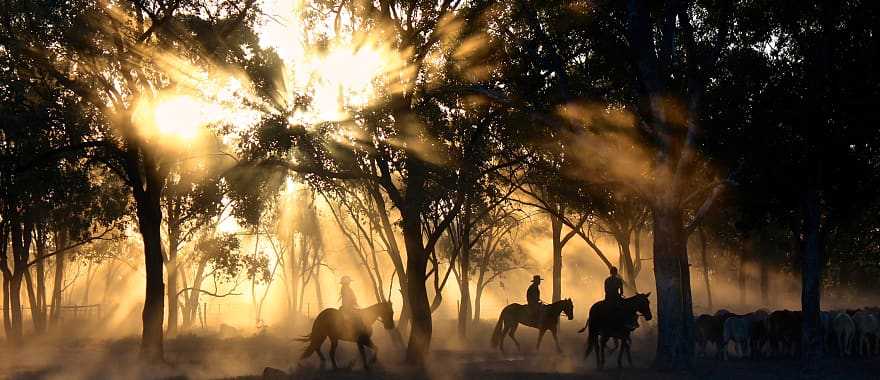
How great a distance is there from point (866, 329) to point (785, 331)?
2742mm

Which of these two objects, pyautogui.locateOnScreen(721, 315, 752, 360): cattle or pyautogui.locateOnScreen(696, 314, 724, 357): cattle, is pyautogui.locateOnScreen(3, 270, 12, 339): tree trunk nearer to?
pyautogui.locateOnScreen(696, 314, 724, 357): cattle

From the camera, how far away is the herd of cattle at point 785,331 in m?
30.6

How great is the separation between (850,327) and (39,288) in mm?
43408

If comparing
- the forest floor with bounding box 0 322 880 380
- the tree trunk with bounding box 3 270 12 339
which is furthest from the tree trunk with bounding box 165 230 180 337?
the tree trunk with bounding box 3 270 12 339

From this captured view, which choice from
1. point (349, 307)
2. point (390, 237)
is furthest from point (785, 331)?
point (390, 237)

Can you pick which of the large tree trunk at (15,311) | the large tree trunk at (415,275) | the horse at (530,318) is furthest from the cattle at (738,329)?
the large tree trunk at (15,311)

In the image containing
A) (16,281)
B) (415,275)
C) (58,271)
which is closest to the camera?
(415,275)

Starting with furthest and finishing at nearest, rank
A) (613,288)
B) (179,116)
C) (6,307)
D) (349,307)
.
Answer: (6,307) < (179,116) < (349,307) < (613,288)

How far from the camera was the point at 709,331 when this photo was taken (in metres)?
31.7

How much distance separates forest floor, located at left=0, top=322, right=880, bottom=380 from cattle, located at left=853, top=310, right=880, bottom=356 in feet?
6.19

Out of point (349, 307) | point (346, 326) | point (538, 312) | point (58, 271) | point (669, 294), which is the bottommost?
point (346, 326)

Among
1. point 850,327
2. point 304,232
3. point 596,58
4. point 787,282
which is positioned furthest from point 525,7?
point 787,282

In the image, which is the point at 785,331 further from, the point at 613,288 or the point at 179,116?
the point at 179,116

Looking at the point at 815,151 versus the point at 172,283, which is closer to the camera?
the point at 815,151
